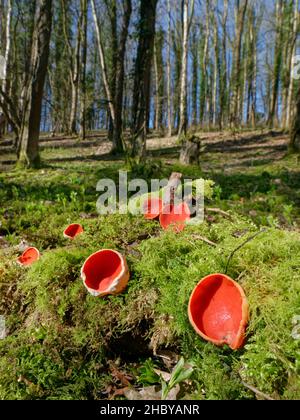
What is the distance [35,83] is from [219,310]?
669cm

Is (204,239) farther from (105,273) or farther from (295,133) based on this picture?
(295,133)

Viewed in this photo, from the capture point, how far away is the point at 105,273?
230cm

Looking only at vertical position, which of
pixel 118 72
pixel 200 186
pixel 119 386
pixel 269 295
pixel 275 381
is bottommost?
pixel 119 386

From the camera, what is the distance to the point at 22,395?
1.86 metres

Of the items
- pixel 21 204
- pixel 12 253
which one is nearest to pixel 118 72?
pixel 21 204

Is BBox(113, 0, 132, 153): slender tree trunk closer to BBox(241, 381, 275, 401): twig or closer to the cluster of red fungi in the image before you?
the cluster of red fungi

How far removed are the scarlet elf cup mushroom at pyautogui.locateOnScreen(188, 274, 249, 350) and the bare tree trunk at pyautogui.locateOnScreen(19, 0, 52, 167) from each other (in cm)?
611

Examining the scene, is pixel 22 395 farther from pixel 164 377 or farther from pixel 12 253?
pixel 12 253

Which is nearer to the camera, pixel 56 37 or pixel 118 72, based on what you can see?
pixel 118 72

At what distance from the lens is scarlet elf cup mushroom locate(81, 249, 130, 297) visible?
2184 mm

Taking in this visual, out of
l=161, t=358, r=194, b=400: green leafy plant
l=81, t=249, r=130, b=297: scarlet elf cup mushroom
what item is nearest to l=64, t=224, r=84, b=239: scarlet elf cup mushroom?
l=81, t=249, r=130, b=297: scarlet elf cup mushroom

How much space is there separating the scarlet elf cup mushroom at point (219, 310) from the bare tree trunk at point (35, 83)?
611cm

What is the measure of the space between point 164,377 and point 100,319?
49 centimetres

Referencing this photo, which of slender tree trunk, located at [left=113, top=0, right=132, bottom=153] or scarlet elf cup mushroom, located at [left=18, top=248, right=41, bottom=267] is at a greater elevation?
slender tree trunk, located at [left=113, top=0, right=132, bottom=153]
